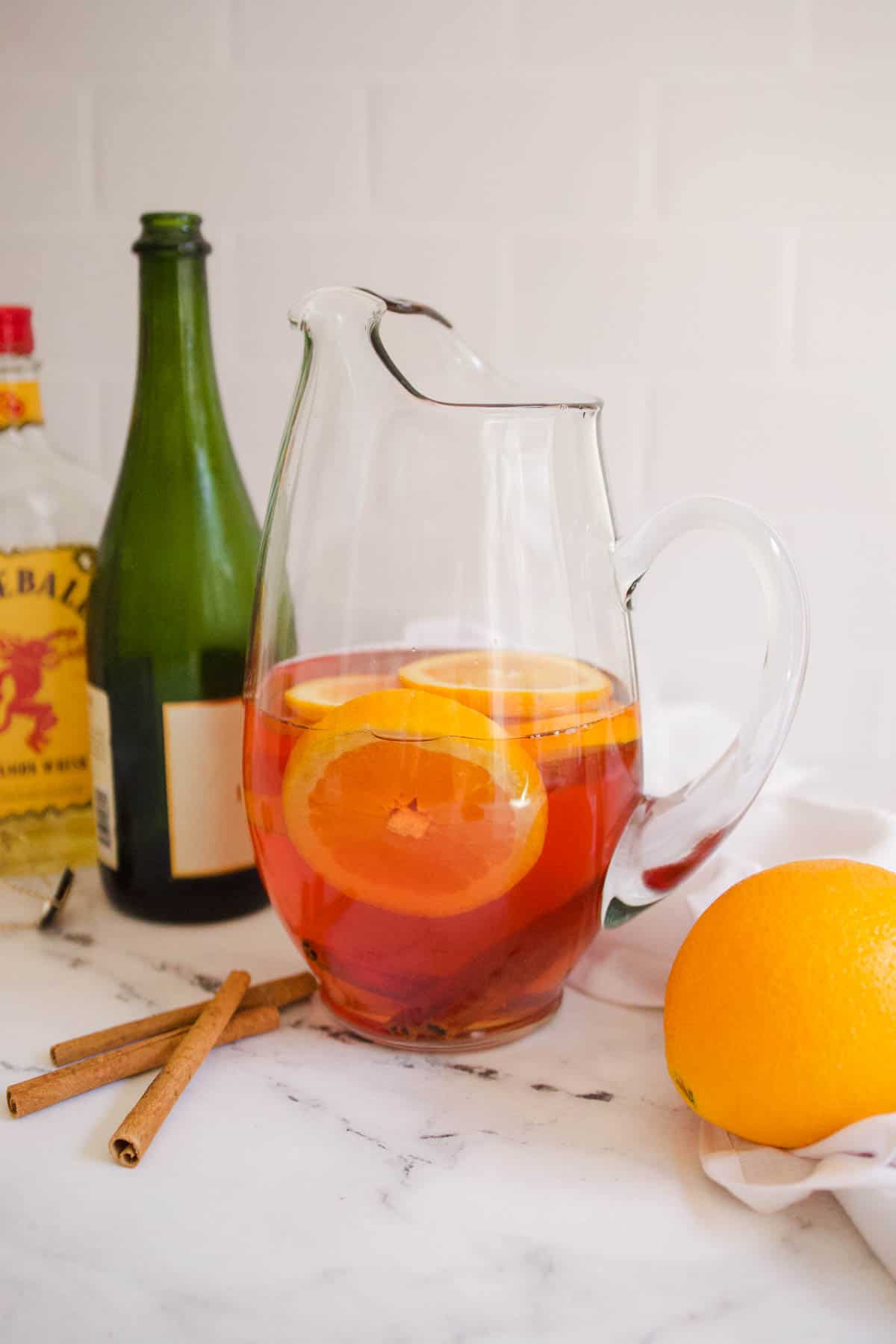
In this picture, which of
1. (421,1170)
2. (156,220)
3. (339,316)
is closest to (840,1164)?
(421,1170)

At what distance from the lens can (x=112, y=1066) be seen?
566 millimetres

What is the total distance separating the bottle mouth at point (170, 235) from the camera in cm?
68

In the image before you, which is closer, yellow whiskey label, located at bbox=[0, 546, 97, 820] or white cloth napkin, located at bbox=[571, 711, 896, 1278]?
white cloth napkin, located at bbox=[571, 711, 896, 1278]

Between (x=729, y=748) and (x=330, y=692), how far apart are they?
0.19 meters

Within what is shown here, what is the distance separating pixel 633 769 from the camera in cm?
59

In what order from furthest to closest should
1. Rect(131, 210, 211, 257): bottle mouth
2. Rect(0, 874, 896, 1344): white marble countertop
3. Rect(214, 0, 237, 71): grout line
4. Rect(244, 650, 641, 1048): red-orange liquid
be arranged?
1. Rect(214, 0, 237, 71): grout line
2. Rect(131, 210, 211, 257): bottle mouth
3. Rect(244, 650, 641, 1048): red-orange liquid
4. Rect(0, 874, 896, 1344): white marble countertop

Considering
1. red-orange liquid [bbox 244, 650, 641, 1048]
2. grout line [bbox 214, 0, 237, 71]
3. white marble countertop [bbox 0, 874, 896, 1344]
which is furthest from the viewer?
grout line [bbox 214, 0, 237, 71]

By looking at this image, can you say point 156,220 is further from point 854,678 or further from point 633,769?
point 854,678

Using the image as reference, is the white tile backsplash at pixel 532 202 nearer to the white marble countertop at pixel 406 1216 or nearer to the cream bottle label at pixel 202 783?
the cream bottle label at pixel 202 783

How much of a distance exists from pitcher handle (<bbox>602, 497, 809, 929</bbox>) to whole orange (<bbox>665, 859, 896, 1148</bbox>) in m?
0.06

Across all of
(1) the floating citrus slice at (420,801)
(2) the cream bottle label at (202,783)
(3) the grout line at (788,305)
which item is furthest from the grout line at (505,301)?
(1) the floating citrus slice at (420,801)

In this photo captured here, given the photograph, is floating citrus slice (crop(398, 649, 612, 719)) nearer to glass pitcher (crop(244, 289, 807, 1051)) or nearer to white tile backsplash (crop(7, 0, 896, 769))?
glass pitcher (crop(244, 289, 807, 1051))

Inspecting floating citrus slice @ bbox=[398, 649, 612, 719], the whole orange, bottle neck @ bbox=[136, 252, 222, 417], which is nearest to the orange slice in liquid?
floating citrus slice @ bbox=[398, 649, 612, 719]

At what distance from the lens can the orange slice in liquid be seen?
53 cm
